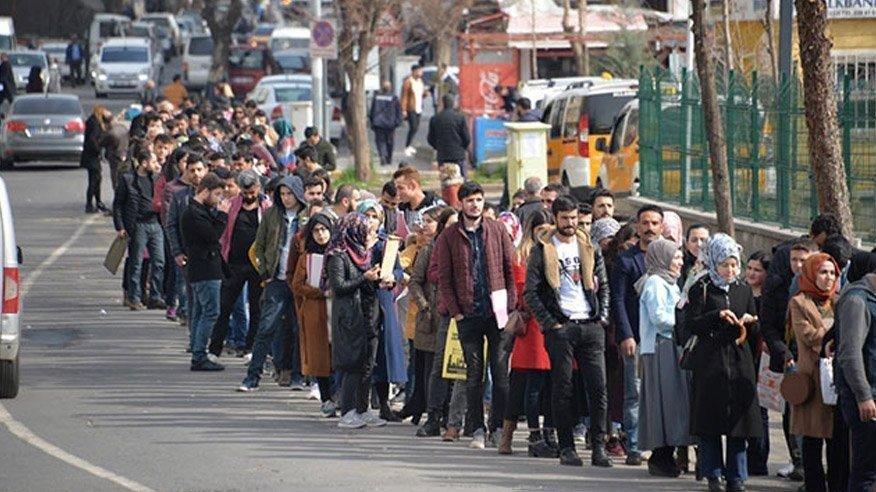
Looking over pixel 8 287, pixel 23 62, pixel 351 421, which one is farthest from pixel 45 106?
A: pixel 351 421

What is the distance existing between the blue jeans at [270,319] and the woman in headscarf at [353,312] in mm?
1668

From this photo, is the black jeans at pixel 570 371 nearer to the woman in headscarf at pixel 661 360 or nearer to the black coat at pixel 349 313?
the woman in headscarf at pixel 661 360

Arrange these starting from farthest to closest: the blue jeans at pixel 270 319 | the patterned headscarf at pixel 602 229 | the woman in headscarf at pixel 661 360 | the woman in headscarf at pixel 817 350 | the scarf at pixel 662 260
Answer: the blue jeans at pixel 270 319, the patterned headscarf at pixel 602 229, the scarf at pixel 662 260, the woman in headscarf at pixel 661 360, the woman in headscarf at pixel 817 350

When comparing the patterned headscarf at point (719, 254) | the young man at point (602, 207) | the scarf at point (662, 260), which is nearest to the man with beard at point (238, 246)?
the young man at point (602, 207)

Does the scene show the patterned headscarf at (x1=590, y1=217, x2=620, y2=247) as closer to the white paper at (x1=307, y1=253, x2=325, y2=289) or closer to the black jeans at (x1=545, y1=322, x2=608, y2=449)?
the black jeans at (x1=545, y1=322, x2=608, y2=449)

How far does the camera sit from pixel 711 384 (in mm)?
12281

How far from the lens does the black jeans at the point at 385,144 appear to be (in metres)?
42.8

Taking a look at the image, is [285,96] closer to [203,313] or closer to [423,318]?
[203,313]

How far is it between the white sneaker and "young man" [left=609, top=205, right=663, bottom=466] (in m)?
2.24

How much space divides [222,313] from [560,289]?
5599mm

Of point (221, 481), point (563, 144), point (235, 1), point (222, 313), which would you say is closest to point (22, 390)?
point (222, 313)

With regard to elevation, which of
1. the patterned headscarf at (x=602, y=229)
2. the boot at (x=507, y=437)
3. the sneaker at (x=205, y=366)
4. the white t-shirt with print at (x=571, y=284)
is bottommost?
the sneaker at (x=205, y=366)

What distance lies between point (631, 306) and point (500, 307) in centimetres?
97

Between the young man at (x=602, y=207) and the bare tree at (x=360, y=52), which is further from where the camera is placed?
the bare tree at (x=360, y=52)
